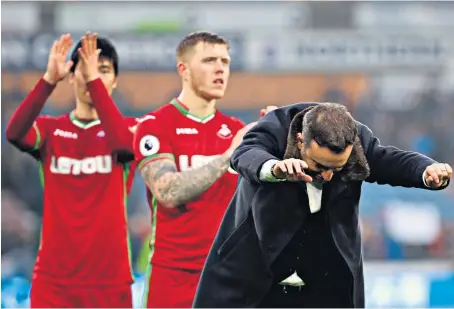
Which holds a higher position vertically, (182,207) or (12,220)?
(182,207)

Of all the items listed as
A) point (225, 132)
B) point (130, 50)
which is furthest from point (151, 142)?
point (130, 50)

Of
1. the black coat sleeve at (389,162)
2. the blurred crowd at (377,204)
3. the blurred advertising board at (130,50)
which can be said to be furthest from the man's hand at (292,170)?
the blurred advertising board at (130,50)

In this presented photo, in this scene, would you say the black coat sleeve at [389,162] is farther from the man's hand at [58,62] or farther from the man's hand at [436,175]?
the man's hand at [58,62]

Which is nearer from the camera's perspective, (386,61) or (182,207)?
(182,207)

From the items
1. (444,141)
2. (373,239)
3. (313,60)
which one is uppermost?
(313,60)

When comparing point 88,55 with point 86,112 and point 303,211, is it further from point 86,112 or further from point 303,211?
point 303,211

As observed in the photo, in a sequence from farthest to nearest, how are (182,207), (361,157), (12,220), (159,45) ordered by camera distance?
(159,45) → (12,220) → (182,207) → (361,157)

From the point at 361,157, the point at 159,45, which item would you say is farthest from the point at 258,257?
the point at 159,45

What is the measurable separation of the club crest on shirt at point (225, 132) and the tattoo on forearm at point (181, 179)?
1.31 ft

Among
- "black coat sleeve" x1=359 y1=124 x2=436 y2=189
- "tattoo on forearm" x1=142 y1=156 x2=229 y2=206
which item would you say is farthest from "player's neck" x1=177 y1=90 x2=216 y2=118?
"black coat sleeve" x1=359 y1=124 x2=436 y2=189

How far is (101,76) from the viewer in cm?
711

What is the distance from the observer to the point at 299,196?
4785 mm

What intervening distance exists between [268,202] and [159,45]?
17.2 meters

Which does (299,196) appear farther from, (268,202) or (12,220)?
(12,220)
